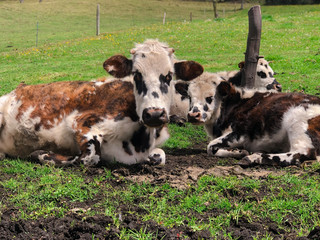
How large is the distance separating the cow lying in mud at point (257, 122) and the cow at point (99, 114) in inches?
51.7

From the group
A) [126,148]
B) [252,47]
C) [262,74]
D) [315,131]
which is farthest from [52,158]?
Result: [262,74]

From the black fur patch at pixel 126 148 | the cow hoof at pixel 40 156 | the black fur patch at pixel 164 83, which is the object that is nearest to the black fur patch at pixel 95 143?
the black fur patch at pixel 126 148

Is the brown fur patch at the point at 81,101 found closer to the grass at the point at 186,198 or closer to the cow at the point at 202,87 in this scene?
the grass at the point at 186,198

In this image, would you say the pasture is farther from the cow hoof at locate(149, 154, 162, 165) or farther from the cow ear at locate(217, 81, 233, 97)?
the cow ear at locate(217, 81, 233, 97)

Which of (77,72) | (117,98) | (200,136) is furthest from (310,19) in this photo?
(117,98)

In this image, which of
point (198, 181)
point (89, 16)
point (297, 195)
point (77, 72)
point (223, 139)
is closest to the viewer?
point (297, 195)

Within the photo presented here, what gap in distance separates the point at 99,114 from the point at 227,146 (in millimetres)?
2619

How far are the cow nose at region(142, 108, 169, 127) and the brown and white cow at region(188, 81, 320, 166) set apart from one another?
71.1 inches

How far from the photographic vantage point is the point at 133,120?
690 cm

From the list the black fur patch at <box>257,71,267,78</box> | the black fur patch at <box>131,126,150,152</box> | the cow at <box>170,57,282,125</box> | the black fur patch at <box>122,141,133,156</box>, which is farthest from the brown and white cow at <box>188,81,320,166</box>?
the black fur patch at <box>257,71,267,78</box>

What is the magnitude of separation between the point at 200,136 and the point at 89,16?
53.4m

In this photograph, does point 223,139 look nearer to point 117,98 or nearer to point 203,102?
point 203,102

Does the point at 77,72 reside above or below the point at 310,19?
below

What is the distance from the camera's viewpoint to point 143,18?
198 feet
